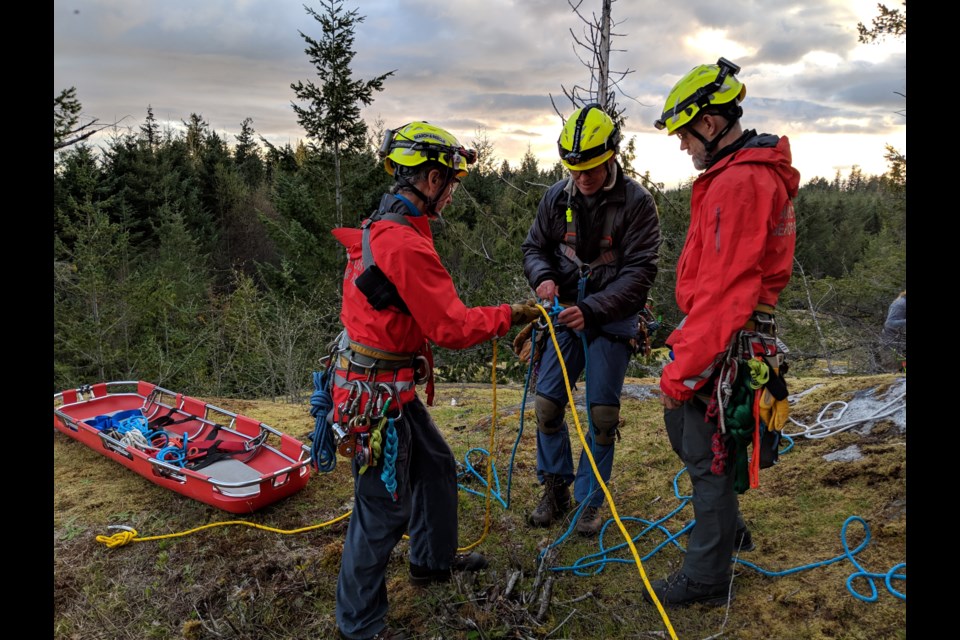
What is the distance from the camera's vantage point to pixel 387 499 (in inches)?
118

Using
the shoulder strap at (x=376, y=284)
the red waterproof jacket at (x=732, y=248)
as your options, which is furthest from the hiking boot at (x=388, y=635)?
the red waterproof jacket at (x=732, y=248)

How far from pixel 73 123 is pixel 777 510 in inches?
557

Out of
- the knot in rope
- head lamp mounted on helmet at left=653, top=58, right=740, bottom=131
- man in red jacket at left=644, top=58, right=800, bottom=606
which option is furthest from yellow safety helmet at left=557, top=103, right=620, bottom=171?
the knot in rope

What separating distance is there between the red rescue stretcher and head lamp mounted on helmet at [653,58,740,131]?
3892mm

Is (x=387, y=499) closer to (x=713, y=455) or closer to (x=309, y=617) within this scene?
(x=309, y=617)

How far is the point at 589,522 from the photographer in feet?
13.3

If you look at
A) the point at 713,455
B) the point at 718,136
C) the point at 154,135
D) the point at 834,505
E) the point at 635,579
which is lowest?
the point at 635,579

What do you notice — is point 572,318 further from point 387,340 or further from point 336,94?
point 336,94

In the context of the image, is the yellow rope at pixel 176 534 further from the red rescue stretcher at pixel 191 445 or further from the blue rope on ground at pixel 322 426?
the blue rope on ground at pixel 322 426

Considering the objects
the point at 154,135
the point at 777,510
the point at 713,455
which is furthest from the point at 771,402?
the point at 154,135

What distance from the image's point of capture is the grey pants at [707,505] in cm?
303

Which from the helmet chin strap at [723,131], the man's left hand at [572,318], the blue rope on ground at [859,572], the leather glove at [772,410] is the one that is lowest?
the blue rope on ground at [859,572]

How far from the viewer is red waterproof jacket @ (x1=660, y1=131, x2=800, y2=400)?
2664 mm

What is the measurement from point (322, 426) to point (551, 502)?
1.88m
